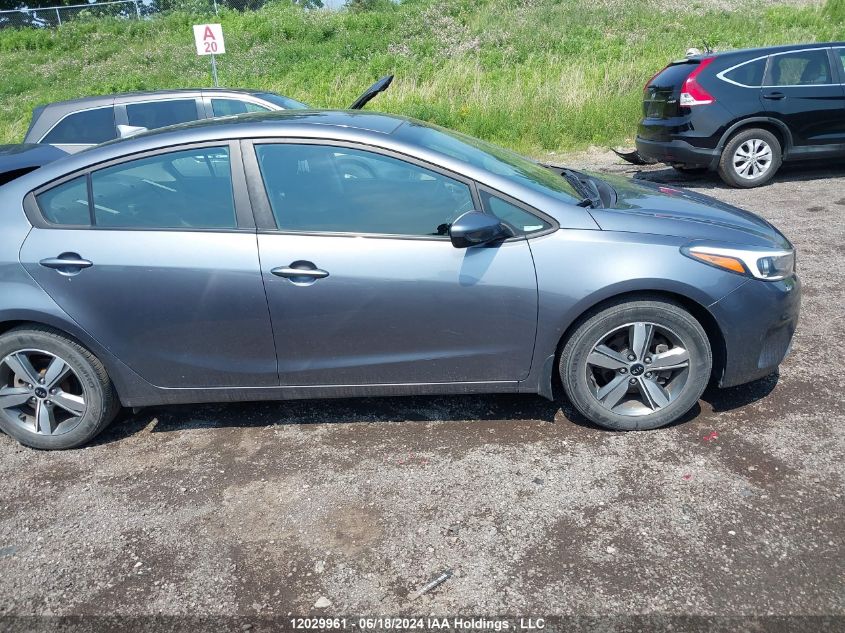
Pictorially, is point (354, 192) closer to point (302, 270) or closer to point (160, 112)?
point (302, 270)

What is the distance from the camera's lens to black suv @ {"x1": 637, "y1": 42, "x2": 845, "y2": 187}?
844 centimetres

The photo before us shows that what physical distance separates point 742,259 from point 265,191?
7.62ft

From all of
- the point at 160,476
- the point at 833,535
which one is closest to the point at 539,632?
the point at 833,535

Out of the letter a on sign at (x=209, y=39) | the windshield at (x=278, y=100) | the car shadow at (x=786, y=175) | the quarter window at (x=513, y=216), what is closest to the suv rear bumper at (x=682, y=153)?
the car shadow at (x=786, y=175)

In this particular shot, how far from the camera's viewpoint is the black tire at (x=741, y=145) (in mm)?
8555

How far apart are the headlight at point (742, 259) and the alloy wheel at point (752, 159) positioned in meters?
5.94

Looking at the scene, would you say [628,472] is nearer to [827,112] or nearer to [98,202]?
[98,202]

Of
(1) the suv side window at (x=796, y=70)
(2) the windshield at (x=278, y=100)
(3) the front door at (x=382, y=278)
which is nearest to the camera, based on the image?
(3) the front door at (x=382, y=278)

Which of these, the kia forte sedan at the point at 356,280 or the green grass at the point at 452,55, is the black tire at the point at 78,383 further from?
the green grass at the point at 452,55

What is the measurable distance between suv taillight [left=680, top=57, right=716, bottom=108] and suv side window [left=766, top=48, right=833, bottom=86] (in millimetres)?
760

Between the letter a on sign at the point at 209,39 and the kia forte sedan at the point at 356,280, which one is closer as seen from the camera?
the kia forte sedan at the point at 356,280

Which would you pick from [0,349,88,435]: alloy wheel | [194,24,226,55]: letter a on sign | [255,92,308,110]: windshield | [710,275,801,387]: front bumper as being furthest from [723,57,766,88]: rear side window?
[194,24,226,55]: letter a on sign

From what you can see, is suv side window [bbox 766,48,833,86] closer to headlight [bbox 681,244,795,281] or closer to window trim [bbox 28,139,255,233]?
headlight [bbox 681,244,795,281]

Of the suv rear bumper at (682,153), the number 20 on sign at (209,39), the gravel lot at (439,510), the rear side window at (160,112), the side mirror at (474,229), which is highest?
the number 20 on sign at (209,39)
